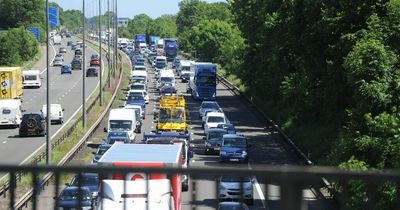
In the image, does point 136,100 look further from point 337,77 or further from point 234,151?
point 337,77

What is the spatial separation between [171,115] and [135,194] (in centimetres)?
4190

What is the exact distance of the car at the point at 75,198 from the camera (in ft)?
18.7

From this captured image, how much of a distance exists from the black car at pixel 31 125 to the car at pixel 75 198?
44.1 metres

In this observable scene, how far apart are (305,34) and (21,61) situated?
79681 millimetres

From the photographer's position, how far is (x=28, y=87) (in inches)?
3455

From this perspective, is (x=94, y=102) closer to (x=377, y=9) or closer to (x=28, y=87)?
(x=28, y=87)

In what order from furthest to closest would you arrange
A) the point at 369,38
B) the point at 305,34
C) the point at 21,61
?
the point at 21,61 → the point at 305,34 → the point at 369,38

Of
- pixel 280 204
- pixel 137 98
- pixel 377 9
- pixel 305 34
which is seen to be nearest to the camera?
pixel 280 204

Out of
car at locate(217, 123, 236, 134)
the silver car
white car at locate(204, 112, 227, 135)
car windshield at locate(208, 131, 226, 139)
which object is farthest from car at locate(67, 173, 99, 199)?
white car at locate(204, 112, 227, 135)

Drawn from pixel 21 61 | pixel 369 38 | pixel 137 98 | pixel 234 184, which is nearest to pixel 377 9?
pixel 369 38

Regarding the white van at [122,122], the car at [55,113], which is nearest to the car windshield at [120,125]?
the white van at [122,122]

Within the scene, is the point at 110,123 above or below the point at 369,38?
below

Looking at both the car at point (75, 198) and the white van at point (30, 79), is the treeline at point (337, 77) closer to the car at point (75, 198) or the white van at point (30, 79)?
the car at point (75, 198)

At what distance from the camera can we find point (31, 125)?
49688mm
